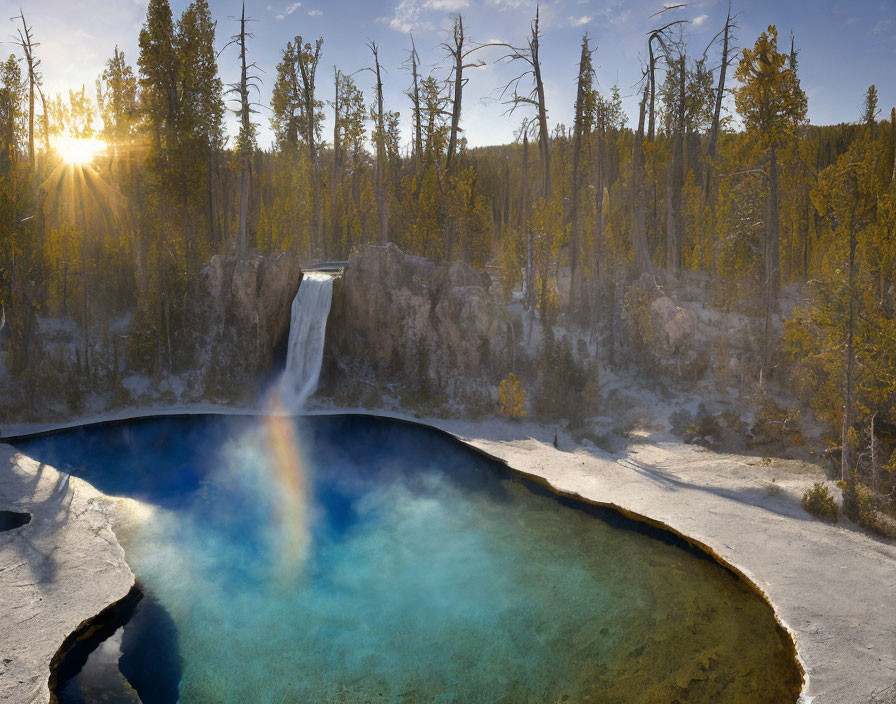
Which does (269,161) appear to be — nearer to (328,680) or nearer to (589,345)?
(589,345)

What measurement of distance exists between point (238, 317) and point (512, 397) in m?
12.8

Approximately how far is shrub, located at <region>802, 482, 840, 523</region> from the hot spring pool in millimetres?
3276

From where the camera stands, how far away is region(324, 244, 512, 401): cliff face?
2320 centimetres

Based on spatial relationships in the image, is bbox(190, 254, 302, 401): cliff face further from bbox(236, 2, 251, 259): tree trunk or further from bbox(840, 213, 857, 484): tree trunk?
bbox(840, 213, 857, 484): tree trunk

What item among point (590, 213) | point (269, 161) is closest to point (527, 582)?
point (590, 213)

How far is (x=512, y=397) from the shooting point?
2038 centimetres

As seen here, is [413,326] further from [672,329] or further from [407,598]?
[407,598]

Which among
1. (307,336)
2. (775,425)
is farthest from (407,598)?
(307,336)

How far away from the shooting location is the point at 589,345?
24.0 m

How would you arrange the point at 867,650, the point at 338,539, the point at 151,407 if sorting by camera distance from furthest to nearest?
the point at 151,407
the point at 338,539
the point at 867,650

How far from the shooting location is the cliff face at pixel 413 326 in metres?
23.2

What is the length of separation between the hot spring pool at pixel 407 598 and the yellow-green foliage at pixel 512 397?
12.3ft

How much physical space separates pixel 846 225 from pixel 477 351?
13450 millimetres

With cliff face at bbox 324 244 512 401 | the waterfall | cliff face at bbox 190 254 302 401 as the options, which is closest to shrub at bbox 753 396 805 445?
cliff face at bbox 324 244 512 401
